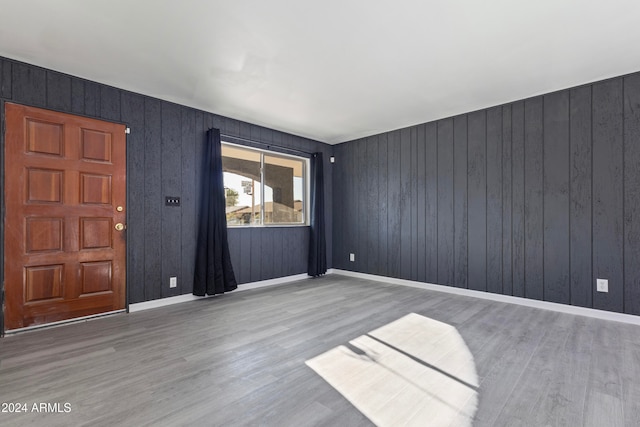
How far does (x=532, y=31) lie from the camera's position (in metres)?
2.34

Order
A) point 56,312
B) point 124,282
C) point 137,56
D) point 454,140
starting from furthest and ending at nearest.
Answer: point 454,140
point 124,282
point 56,312
point 137,56

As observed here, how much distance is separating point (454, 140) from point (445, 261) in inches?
69.2

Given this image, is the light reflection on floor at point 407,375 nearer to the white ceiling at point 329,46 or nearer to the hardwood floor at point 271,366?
the hardwood floor at point 271,366

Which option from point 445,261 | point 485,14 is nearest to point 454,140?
point 445,261

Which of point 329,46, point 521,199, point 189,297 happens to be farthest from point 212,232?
point 521,199

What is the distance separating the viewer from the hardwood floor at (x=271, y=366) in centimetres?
159

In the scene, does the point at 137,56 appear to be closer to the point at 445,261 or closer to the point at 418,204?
the point at 418,204

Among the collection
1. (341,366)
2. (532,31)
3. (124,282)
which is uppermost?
(532,31)

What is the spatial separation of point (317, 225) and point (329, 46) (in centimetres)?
331

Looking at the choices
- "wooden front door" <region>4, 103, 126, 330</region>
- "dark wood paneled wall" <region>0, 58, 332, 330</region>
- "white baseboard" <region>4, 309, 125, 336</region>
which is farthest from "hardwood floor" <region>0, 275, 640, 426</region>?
"dark wood paneled wall" <region>0, 58, 332, 330</region>

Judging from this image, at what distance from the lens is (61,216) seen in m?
2.98

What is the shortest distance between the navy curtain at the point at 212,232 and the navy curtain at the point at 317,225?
5.47 feet

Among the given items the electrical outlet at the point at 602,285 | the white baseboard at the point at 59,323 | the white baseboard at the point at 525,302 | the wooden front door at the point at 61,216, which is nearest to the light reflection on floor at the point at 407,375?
the white baseboard at the point at 525,302

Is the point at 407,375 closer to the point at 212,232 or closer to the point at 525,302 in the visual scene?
the point at 525,302
